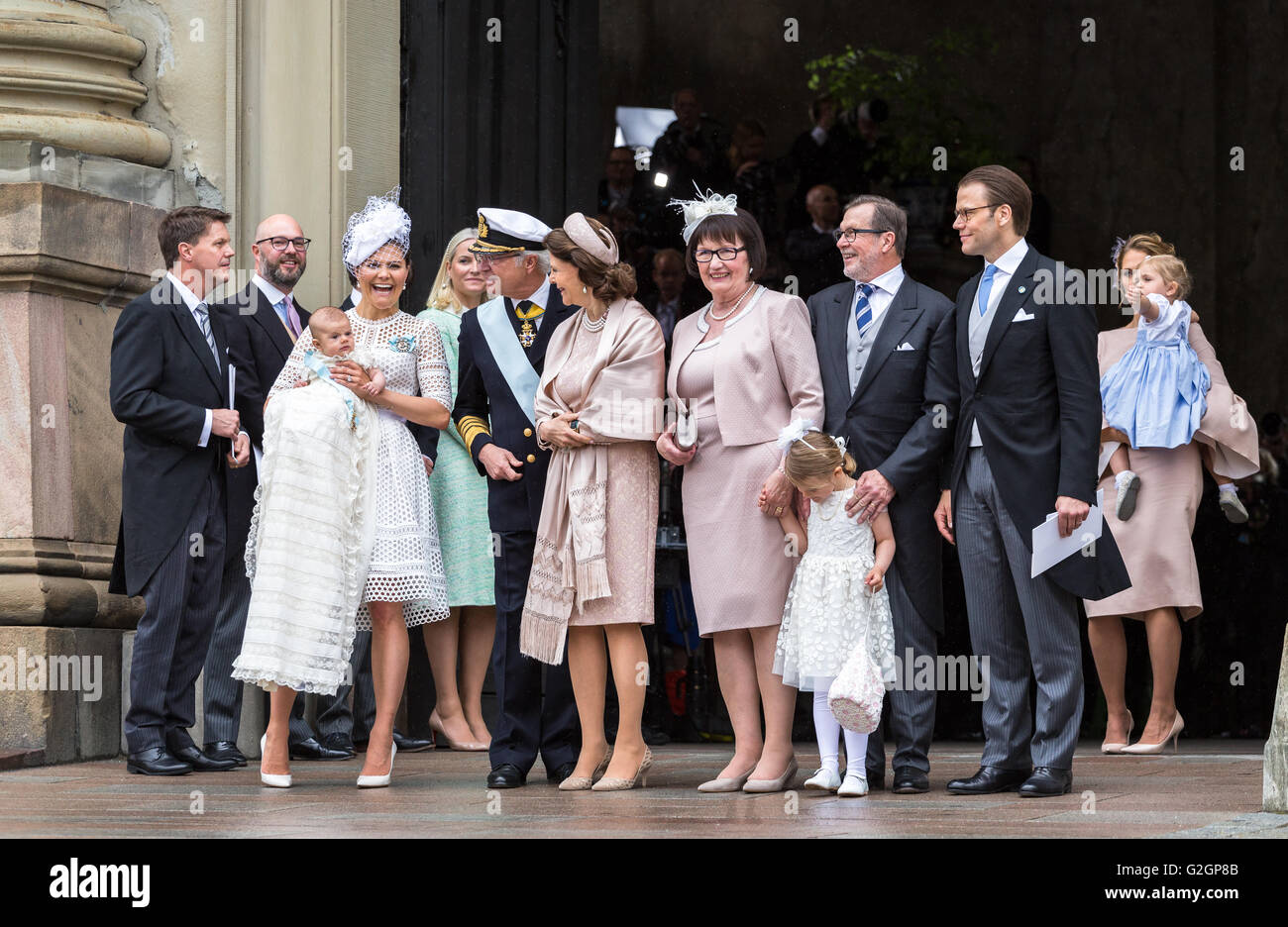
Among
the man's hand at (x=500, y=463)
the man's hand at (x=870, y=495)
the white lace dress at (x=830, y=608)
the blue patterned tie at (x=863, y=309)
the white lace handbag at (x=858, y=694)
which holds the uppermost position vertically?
the blue patterned tie at (x=863, y=309)

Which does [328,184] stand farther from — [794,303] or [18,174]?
[794,303]

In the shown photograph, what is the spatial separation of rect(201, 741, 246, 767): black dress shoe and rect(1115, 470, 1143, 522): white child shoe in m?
3.93

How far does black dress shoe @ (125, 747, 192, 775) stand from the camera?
261 inches

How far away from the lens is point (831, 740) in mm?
5988

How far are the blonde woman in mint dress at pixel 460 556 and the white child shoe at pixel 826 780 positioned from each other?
2.48 meters

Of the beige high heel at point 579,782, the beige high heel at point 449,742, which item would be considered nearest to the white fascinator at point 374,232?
the beige high heel at point 579,782

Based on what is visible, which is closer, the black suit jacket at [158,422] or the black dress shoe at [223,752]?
the black suit jacket at [158,422]

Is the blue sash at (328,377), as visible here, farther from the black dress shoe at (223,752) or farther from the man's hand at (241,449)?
the black dress shoe at (223,752)

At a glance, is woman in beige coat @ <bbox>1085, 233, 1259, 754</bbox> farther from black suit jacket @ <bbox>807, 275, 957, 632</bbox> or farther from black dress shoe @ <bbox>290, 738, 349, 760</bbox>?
black dress shoe @ <bbox>290, 738, 349, 760</bbox>

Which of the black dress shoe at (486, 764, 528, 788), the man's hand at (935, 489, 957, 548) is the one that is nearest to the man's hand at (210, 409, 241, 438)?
the black dress shoe at (486, 764, 528, 788)

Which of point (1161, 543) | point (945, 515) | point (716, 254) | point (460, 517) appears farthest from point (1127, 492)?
point (460, 517)

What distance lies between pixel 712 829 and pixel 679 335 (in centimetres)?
222

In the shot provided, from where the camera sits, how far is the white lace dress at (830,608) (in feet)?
19.2
